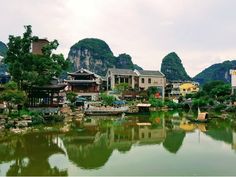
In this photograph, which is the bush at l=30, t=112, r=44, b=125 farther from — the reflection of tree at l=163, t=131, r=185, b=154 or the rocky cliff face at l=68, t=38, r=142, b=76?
the rocky cliff face at l=68, t=38, r=142, b=76

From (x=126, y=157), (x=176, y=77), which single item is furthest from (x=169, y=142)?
(x=176, y=77)

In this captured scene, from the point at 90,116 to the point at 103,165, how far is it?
26037 mm

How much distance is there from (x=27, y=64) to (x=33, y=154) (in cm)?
1613

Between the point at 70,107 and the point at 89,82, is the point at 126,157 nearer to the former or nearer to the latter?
the point at 70,107

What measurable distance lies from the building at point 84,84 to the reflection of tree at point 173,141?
30408 mm

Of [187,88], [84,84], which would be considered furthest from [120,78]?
[187,88]

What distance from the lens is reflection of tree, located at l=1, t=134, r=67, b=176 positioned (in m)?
14.4

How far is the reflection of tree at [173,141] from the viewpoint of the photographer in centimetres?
1952

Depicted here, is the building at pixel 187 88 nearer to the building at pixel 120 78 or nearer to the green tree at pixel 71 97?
the building at pixel 120 78

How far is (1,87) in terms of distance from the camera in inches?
1227

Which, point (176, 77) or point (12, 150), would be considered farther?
point (176, 77)

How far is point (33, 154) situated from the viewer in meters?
18.0

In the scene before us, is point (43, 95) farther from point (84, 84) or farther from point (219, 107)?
point (219, 107)

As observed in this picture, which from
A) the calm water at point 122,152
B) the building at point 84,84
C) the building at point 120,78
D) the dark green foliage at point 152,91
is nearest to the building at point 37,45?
the building at point 84,84
